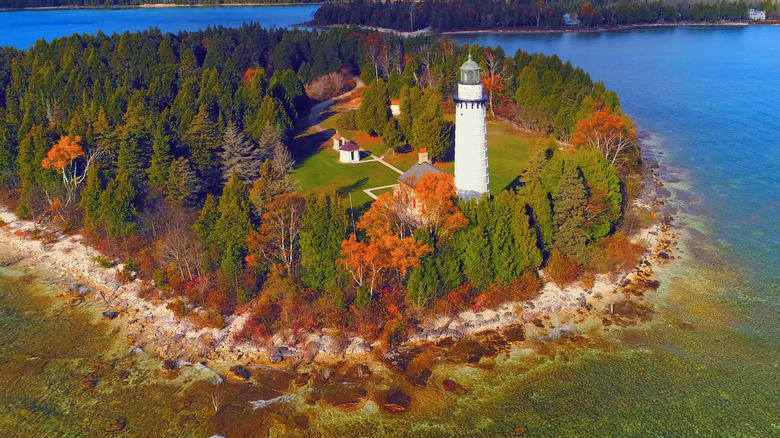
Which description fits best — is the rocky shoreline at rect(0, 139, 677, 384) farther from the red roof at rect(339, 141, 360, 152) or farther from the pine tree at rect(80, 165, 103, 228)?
the red roof at rect(339, 141, 360, 152)

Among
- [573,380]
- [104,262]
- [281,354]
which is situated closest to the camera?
[573,380]

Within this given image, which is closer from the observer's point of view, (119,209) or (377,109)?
(119,209)

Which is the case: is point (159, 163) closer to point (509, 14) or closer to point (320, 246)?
point (320, 246)

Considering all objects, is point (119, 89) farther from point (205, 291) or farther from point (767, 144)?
point (767, 144)

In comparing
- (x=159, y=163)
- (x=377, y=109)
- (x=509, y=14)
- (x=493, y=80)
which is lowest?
(x=159, y=163)

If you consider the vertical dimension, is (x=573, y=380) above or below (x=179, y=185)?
below

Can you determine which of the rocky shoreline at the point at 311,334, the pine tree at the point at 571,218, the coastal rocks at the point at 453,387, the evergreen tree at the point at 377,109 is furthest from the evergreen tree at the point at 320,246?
the evergreen tree at the point at 377,109

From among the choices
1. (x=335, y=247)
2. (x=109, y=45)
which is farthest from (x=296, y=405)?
(x=109, y=45)

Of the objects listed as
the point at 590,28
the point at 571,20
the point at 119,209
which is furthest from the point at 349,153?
the point at 571,20
